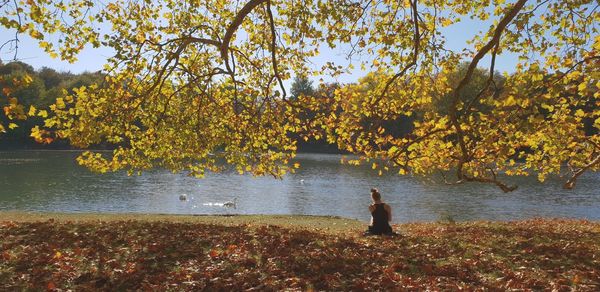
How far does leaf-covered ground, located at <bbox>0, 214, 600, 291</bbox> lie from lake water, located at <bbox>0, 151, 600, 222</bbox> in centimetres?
1605

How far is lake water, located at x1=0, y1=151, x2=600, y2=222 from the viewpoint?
29.0 metres

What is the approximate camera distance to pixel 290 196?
36031mm

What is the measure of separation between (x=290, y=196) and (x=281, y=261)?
90.6ft

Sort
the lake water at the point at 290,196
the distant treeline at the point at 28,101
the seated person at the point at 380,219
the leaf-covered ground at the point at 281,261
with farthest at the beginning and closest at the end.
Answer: the distant treeline at the point at 28,101 → the lake water at the point at 290,196 → the seated person at the point at 380,219 → the leaf-covered ground at the point at 281,261

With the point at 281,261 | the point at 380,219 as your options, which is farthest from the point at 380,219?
the point at 281,261

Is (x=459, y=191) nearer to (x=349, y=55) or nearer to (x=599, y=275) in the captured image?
(x=349, y=55)

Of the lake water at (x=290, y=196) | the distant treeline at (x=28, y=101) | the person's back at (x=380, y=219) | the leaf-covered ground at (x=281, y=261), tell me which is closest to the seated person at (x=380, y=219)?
the person's back at (x=380, y=219)

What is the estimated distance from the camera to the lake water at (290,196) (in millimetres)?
28984

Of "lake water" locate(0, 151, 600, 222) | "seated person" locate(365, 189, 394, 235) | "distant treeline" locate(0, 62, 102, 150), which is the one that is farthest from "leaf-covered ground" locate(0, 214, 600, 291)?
"distant treeline" locate(0, 62, 102, 150)

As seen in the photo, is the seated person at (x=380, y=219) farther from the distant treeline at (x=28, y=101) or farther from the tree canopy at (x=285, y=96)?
the distant treeline at (x=28, y=101)

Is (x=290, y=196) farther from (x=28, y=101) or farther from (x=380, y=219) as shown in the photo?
(x=28, y=101)

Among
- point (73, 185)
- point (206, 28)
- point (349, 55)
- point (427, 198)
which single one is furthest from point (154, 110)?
point (73, 185)

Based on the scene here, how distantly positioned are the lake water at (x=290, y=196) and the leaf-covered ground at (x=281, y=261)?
1605 centimetres

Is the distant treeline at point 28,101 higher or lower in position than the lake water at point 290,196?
higher
